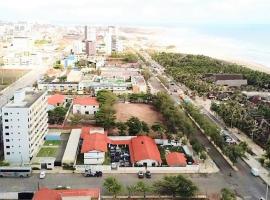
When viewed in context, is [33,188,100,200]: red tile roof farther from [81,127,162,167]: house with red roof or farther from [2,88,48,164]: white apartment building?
[2,88,48,164]: white apartment building

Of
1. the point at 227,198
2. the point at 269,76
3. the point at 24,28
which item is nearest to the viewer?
the point at 227,198

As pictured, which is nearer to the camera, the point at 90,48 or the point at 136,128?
the point at 136,128

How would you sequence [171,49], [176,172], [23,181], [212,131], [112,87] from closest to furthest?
[23,181]
[176,172]
[212,131]
[112,87]
[171,49]

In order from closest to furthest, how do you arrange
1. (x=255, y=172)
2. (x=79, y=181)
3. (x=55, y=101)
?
(x=79, y=181)
(x=255, y=172)
(x=55, y=101)

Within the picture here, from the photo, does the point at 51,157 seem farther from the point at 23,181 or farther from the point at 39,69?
the point at 39,69

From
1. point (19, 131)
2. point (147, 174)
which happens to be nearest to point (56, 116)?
point (19, 131)

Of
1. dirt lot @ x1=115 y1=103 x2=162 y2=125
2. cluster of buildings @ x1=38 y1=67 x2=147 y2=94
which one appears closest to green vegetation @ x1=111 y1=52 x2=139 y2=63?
cluster of buildings @ x1=38 y1=67 x2=147 y2=94

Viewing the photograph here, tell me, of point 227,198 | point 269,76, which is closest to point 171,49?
point 269,76

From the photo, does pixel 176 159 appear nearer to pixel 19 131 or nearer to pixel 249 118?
pixel 19 131
